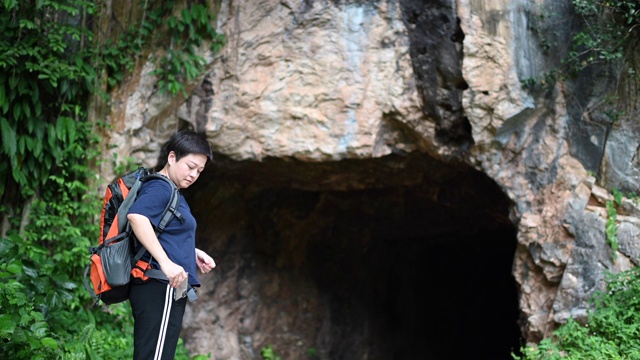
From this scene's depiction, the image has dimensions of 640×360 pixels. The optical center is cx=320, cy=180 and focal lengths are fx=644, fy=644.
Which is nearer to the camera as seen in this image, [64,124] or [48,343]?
[48,343]

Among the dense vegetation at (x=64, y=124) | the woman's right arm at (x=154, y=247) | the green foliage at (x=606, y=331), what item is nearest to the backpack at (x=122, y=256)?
the woman's right arm at (x=154, y=247)

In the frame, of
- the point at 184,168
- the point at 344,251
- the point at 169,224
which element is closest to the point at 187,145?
the point at 184,168

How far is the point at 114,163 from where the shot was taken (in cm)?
523

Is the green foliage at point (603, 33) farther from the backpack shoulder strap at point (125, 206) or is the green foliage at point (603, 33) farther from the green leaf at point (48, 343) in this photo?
the green leaf at point (48, 343)

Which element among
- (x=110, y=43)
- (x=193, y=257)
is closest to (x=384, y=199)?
(x=110, y=43)

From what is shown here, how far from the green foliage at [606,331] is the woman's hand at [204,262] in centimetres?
265

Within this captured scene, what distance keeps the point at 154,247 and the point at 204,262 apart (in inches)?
21.7

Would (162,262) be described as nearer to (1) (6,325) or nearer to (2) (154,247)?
(2) (154,247)

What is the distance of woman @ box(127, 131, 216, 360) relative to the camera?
2.75 meters

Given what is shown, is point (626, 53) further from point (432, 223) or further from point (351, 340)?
point (351, 340)

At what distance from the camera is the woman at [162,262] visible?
275 cm

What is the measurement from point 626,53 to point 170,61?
3.72 metres

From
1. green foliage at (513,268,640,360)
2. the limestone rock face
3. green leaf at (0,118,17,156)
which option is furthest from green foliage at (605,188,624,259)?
green leaf at (0,118,17,156)

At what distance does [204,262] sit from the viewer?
326cm
